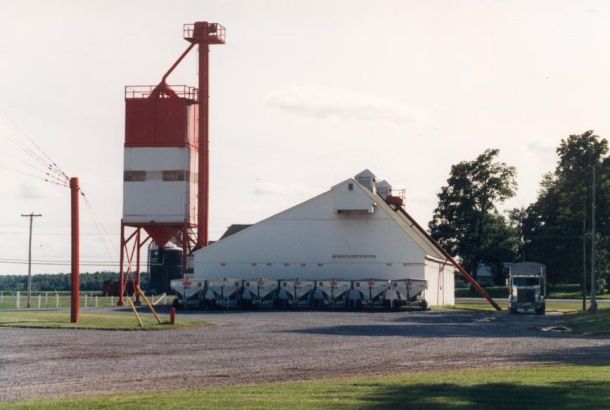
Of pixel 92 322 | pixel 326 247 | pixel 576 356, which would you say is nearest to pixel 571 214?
pixel 326 247

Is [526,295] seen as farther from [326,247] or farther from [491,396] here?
[491,396]

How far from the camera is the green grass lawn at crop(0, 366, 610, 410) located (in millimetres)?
15945

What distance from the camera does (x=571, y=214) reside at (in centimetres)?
8294

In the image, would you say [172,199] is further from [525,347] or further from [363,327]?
[525,347]

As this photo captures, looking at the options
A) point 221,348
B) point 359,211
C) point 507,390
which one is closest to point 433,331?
point 221,348

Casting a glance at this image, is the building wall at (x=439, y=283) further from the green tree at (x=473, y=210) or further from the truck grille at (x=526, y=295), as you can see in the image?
the green tree at (x=473, y=210)

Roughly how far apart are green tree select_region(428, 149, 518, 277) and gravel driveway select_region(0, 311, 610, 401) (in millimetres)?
64334

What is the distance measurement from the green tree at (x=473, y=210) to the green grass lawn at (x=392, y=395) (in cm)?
8927

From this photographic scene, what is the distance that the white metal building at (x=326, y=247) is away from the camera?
7169cm

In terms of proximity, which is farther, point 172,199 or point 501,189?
point 501,189

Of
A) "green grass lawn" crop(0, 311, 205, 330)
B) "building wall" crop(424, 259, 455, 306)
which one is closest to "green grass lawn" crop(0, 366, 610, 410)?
"green grass lawn" crop(0, 311, 205, 330)

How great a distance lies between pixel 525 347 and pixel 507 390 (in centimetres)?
1426

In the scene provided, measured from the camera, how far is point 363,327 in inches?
1750

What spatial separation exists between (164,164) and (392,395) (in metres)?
59.1
